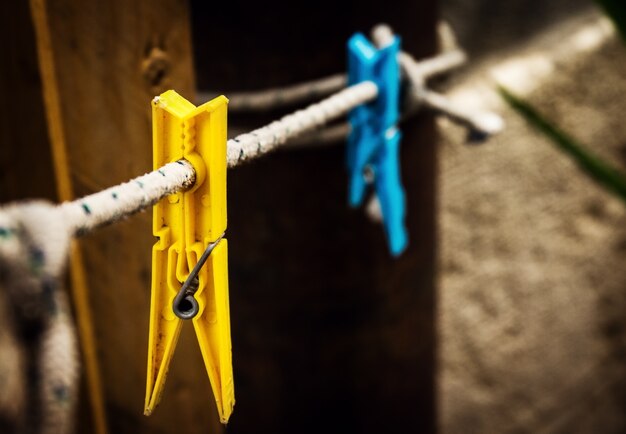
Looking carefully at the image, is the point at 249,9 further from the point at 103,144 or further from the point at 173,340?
the point at 173,340

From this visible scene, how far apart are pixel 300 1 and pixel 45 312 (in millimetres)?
543

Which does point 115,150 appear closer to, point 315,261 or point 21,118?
point 21,118

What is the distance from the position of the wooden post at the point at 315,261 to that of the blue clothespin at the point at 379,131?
0.07m

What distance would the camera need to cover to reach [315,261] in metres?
0.88

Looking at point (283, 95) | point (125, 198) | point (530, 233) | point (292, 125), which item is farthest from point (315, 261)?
point (530, 233)

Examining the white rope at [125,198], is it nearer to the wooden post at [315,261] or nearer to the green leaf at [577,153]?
the wooden post at [315,261]

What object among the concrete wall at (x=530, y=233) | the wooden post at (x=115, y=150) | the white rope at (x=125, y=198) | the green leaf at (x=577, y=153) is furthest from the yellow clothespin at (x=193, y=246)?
the concrete wall at (x=530, y=233)

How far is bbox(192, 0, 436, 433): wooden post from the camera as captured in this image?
0.79m

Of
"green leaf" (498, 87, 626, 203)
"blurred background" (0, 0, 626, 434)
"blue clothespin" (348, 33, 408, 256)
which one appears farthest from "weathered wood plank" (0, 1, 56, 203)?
"green leaf" (498, 87, 626, 203)

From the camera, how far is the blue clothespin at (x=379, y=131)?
0.71 meters

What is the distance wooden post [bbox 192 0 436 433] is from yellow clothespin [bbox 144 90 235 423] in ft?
1.13

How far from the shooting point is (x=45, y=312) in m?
0.30

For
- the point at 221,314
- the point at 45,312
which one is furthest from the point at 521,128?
the point at 45,312

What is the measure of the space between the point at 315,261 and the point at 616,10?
48 cm
